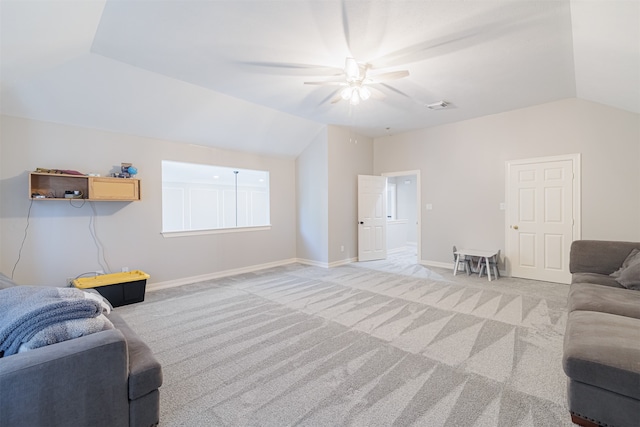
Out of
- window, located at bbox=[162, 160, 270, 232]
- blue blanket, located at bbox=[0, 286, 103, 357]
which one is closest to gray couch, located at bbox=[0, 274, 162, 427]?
blue blanket, located at bbox=[0, 286, 103, 357]

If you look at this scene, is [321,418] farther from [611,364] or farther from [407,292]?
[407,292]

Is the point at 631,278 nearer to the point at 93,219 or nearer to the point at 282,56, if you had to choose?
the point at 282,56

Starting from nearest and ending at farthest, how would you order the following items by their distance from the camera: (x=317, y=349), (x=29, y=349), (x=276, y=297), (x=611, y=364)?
(x=29, y=349) → (x=611, y=364) → (x=317, y=349) → (x=276, y=297)

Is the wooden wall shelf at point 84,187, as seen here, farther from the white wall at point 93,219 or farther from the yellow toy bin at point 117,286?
the yellow toy bin at point 117,286

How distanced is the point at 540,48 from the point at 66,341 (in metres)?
4.54

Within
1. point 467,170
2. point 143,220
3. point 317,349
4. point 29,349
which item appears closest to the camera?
point 29,349

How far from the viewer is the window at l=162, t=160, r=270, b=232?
651cm

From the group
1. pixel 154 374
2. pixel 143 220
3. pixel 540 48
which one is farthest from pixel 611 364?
pixel 143 220

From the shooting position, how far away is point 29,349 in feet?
4.35

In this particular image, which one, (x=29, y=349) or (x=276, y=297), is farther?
(x=276, y=297)

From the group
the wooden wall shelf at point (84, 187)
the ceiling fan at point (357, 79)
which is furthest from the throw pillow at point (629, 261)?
the wooden wall shelf at point (84, 187)

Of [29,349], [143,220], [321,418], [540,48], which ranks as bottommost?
[321,418]

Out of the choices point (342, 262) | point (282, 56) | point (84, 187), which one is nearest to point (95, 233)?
point (84, 187)

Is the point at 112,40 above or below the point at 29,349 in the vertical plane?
above
